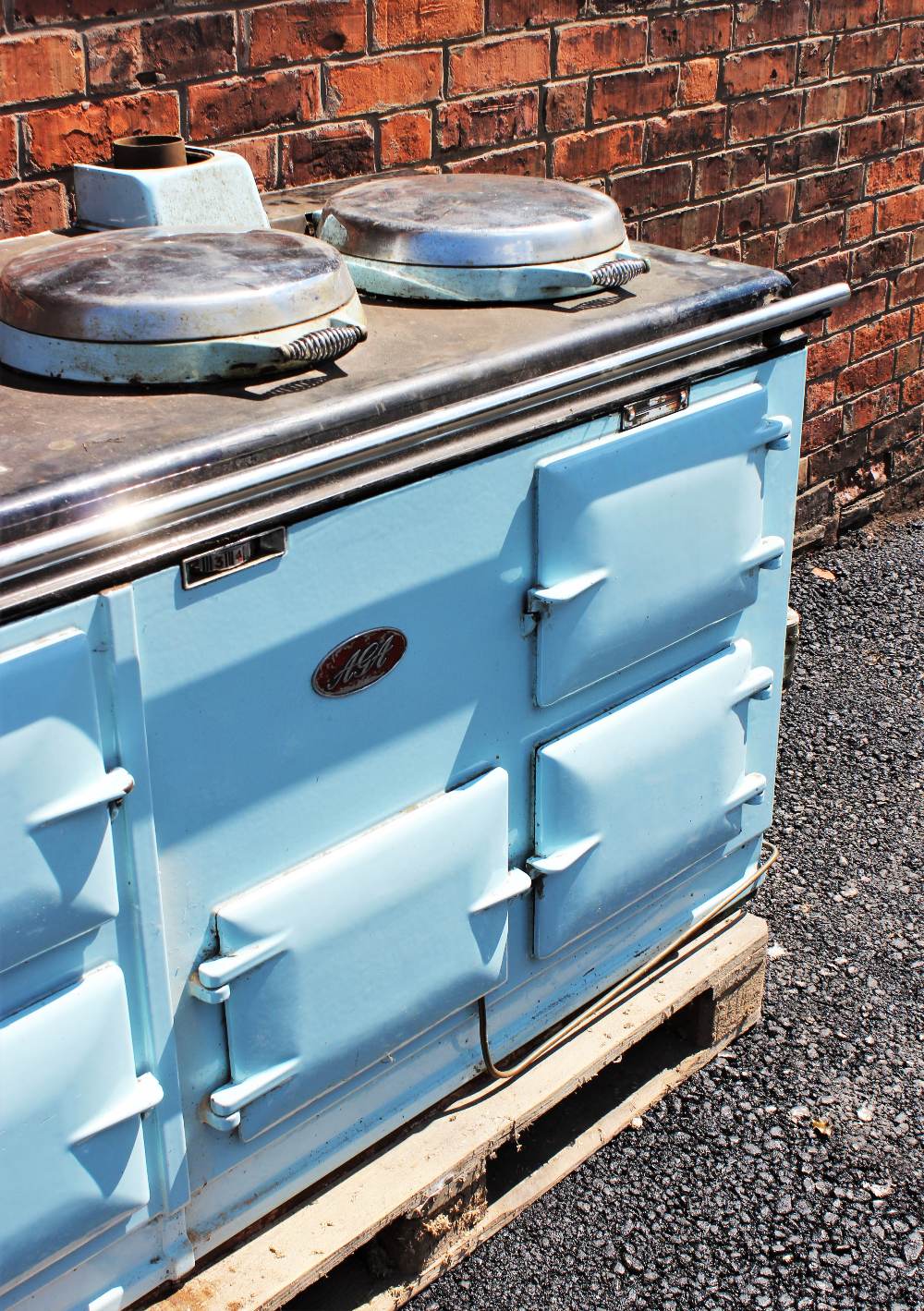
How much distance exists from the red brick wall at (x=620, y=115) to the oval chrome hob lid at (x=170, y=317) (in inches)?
26.5

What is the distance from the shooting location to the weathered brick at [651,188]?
321 cm

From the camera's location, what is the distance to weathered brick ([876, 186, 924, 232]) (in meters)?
4.05

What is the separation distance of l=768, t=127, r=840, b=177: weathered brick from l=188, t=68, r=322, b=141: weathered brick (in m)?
1.50

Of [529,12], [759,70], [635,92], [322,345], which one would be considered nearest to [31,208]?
[322,345]

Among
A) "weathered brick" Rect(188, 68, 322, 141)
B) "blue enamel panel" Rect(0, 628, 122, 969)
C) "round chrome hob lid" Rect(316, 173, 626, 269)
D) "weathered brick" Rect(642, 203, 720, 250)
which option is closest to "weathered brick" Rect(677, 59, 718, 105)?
"weathered brick" Rect(642, 203, 720, 250)

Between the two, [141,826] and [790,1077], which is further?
[790,1077]

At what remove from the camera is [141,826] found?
150 centimetres

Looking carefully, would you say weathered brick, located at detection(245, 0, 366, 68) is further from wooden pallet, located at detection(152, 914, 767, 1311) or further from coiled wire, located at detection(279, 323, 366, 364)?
wooden pallet, located at detection(152, 914, 767, 1311)

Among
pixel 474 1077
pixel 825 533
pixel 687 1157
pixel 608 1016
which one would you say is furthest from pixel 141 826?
pixel 825 533

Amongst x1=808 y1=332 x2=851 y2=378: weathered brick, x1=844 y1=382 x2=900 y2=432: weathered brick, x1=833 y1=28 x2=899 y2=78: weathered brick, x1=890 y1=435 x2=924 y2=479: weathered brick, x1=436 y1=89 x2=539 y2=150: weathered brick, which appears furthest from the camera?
x1=890 y1=435 x2=924 y2=479: weathered brick

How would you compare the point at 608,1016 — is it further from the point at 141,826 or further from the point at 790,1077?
the point at 141,826

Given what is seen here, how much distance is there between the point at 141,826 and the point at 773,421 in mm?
1106

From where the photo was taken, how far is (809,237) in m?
3.82

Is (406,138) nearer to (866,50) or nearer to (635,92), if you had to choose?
(635,92)
